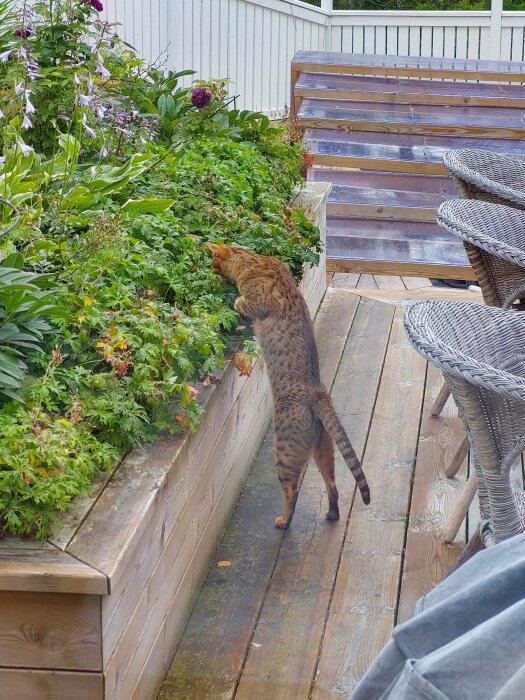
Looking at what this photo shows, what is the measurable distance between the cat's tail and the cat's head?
2.36ft

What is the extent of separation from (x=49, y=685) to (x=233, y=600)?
3.56ft

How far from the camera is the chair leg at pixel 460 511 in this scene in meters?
3.76

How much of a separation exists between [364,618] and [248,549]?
0.60 meters

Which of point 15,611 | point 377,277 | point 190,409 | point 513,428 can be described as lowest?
point 377,277

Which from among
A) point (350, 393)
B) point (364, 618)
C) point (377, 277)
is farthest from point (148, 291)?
point (377, 277)

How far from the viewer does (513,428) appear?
2455 millimetres

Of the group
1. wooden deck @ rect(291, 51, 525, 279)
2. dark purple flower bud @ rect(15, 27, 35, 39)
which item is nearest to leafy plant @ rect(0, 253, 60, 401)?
dark purple flower bud @ rect(15, 27, 35, 39)

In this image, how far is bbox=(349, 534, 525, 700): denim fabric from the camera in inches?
40.7

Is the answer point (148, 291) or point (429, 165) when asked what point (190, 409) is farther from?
point (429, 165)

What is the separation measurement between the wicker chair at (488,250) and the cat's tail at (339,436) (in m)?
0.39

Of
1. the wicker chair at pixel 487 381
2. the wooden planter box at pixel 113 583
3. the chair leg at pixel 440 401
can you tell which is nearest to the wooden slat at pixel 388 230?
the chair leg at pixel 440 401

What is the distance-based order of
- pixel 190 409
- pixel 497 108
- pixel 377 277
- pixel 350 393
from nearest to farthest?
1. pixel 190 409
2. pixel 350 393
3. pixel 377 277
4. pixel 497 108

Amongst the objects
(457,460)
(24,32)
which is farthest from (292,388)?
(24,32)

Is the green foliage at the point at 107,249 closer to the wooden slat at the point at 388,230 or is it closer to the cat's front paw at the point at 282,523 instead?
the cat's front paw at the point at 282,523
